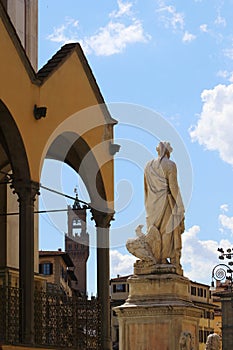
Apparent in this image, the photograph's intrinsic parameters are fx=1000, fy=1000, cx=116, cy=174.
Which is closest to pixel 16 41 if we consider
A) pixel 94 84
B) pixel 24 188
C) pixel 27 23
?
pixel 24 188

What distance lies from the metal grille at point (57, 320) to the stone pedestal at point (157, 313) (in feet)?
33.3

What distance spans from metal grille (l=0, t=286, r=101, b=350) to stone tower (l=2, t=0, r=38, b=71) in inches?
255

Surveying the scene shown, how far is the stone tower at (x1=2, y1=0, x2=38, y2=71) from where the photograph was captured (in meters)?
20.7

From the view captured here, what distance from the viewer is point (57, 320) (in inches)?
614

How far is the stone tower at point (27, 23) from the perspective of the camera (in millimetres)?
20656

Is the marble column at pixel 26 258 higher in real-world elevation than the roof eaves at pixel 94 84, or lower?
lower

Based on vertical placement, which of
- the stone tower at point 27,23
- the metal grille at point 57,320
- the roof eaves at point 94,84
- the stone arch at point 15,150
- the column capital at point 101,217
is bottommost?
the metal grille at point 57,320

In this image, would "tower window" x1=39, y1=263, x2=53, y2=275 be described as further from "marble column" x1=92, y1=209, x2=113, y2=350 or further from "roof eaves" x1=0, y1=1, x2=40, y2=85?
"roof eaves" x1=0, y1=1, x2=40, y2=85

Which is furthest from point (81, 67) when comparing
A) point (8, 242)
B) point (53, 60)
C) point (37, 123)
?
point (8, 242)

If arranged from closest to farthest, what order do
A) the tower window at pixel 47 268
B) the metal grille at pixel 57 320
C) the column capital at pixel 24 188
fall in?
the metal grille at pixel 57 320 < the column capital at pixel 24 188 < the tower window at pixel 47 268

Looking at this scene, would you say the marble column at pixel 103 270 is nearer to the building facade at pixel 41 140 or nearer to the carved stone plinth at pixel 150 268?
the building facade at pixel 41 140

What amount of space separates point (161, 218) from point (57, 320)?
13.5 meters

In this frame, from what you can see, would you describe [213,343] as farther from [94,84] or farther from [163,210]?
[94,84]

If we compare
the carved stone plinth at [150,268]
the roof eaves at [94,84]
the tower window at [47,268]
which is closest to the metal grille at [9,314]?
the roof eaves at [94,84]
